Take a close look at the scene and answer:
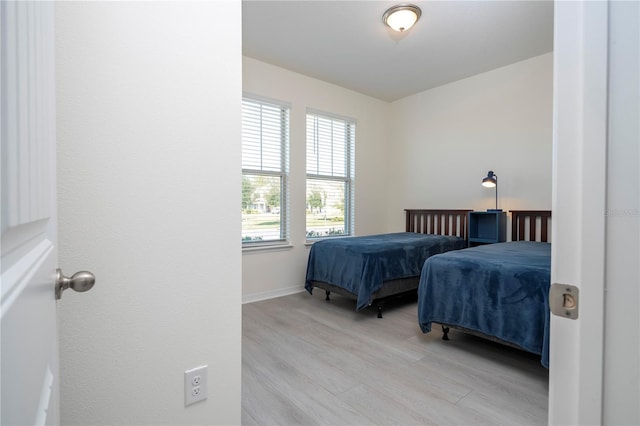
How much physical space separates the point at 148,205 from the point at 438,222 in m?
4.16

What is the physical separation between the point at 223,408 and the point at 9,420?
1.06m

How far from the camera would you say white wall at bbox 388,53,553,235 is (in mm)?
3656

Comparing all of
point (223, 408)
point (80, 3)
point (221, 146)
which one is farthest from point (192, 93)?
point (223, 408)

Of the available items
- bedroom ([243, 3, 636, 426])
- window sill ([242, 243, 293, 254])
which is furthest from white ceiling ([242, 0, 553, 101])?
window sill ([242, 243, 293, 254])

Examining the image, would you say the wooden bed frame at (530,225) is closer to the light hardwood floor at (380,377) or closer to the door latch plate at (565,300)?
the light hardwood floor at (380,377)

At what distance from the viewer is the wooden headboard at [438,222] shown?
4.27 metres

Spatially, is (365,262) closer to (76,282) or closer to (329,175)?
(329,175)

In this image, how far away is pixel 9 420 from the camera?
0.80 ft

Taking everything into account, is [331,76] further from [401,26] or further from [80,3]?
[80,3]

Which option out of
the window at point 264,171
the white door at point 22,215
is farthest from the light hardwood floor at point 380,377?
the white door at point 22,215

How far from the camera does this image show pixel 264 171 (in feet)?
12.6

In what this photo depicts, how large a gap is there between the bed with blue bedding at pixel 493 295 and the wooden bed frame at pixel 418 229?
649 millimetres

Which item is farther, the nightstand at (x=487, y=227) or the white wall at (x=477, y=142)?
the nightstand at (x=487, y=227)

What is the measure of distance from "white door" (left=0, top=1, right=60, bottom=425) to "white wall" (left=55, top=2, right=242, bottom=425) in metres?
0.54
